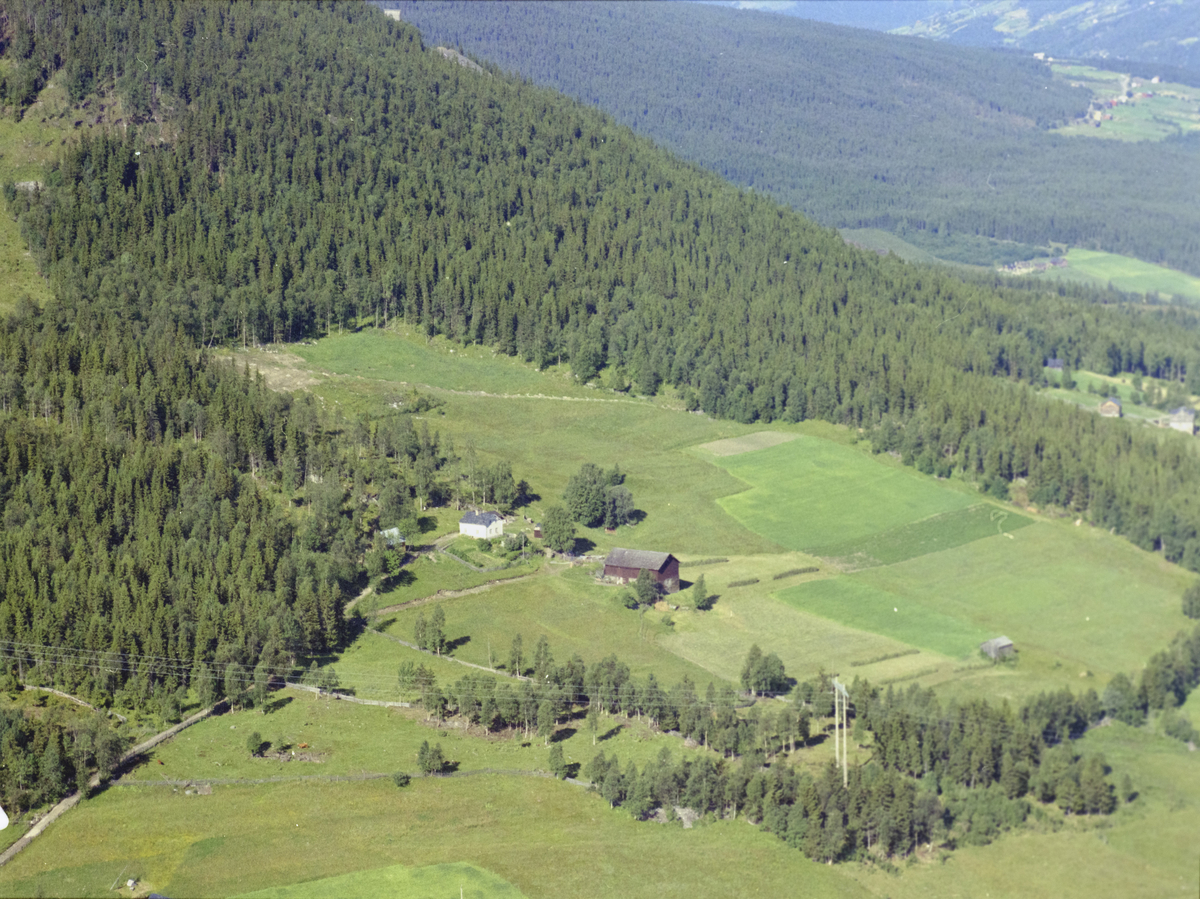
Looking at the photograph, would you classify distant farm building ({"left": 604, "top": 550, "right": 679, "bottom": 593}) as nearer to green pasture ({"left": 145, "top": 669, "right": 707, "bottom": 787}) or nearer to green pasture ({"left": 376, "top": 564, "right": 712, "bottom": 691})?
green pasture ({"left": 376, "top": 564, "right": 712, "bottom": 691})

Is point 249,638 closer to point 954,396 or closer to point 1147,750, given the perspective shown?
point 1147,750

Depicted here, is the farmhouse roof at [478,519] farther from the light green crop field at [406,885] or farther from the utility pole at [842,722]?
the light green crop field at [406,885]

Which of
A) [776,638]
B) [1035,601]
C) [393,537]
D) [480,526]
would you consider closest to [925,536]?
[1035,601]

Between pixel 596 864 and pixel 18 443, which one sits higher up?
pixel 18 443

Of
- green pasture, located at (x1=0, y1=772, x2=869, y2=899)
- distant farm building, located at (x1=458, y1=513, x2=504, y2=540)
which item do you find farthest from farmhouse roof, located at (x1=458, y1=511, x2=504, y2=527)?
green pasture, located at (x1=0, y1=772, x2=869, y2=899)

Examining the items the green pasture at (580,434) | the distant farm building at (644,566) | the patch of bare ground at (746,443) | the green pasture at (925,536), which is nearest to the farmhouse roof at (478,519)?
the green pasture at (580,434)

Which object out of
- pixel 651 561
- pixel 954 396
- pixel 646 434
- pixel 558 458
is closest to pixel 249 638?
pixel 651 561
